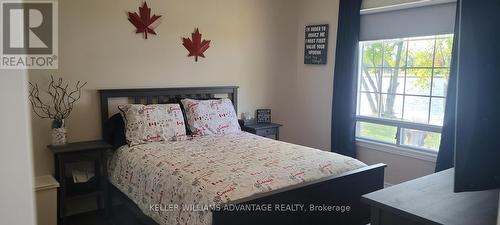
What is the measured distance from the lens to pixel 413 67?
147 inches

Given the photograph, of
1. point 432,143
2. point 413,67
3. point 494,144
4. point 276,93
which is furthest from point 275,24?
point 494,144

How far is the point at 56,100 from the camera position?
316 centimetres

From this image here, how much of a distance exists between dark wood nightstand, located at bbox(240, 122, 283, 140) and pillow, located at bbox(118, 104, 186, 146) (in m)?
0.94

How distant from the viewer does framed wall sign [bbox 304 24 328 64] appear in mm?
4398

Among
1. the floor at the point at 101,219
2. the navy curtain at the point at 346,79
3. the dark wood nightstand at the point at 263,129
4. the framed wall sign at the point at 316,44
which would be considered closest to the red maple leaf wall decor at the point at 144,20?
the dark wood nightstand at the point at 263,129

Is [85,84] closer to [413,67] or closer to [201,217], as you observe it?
[201,217]

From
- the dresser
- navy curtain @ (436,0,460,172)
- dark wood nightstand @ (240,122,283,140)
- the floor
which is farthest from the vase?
navy curtain @ (436,0,460,172)

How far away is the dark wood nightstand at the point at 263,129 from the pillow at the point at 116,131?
56.2 inches

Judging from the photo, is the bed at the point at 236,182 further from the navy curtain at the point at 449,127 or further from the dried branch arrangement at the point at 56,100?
the navy curtain at the point at 449,127

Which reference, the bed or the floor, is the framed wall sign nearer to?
the bed

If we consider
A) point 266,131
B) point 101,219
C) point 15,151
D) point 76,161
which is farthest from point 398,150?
point 15,151

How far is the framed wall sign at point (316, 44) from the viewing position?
4398mm

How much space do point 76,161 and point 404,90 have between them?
3.20m

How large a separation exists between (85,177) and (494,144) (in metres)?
3.01
